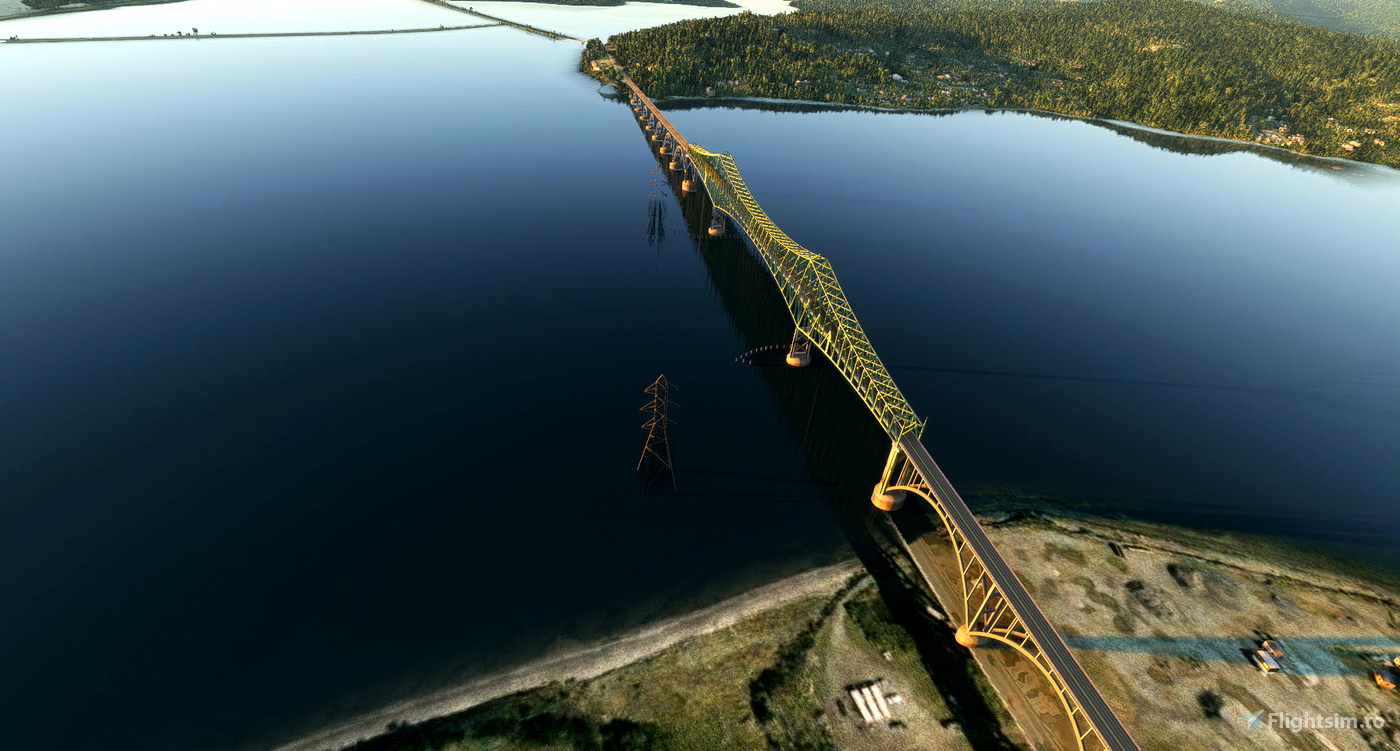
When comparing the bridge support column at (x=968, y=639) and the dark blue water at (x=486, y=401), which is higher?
the dark blue water at (x=486, y=401)

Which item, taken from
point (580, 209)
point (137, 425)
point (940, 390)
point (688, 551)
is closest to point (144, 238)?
point (137, 425)

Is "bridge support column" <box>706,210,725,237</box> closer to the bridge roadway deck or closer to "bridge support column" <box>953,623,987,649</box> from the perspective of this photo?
the bridge roadway deck

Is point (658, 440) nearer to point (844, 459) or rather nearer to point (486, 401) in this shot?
point (844, 459)

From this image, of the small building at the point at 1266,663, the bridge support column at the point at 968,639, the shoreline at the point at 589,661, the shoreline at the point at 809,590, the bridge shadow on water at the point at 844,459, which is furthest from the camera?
the bridge support column at the point at 968,639

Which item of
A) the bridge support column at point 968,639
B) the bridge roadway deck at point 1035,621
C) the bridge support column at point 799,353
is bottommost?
the bridge support column at point 968,639

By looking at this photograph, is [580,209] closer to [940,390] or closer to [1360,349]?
[940,390]

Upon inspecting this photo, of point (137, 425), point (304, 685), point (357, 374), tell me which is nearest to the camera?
point (304, 685)

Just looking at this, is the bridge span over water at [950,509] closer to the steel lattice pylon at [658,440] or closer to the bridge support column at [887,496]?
the bridge support column at [887,496]

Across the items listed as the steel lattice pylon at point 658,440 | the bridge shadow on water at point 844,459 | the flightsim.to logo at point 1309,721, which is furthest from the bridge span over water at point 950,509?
the steel lattice pylon at point 658,440
